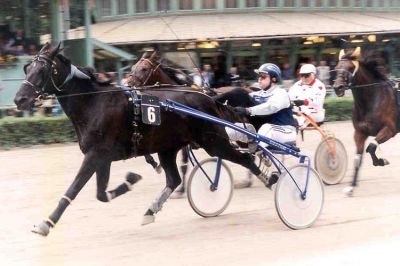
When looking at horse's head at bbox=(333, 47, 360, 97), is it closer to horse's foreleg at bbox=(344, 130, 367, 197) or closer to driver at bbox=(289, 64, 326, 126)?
driver at bbox=(289, 64, 326, 126)

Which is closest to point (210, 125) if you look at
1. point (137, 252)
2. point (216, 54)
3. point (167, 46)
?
point (137, 252)

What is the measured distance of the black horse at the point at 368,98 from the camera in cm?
948

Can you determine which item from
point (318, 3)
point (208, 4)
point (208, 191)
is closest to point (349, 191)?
point (208, 191)

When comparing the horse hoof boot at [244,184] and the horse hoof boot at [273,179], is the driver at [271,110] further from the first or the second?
the horse hoof boot at [244,184]

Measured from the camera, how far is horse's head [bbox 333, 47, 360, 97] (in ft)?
31.0

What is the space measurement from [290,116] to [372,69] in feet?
7.38

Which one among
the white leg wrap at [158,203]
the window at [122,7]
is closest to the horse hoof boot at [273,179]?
the white leg wrap at [158,203]

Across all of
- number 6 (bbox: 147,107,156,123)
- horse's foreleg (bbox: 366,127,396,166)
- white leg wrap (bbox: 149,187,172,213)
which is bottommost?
white leg wrap (bbox: 149,187,172,213)

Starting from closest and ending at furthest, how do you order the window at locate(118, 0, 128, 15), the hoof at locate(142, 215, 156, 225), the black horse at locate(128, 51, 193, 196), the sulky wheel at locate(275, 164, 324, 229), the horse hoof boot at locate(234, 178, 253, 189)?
1. the sulky wheel at locate(275, 164, 324, 229)
2. the hoof at locate(142, 215, 156, 225)
3. the black horse at locate(128, 51, 193, 196)
4. the horse hoof boot at locate(234, 178, 253, 189)
5. the window at locate(118, 0, 128, 15)

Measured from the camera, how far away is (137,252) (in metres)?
6.43

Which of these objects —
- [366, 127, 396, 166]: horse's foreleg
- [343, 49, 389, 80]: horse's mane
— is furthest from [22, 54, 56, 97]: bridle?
[343, 49, 389, 80]: horse's mane

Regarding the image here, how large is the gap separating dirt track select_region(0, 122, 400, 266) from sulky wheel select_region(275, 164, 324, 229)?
138 mm

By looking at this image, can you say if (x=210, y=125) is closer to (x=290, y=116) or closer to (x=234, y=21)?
→ (x=290, y=116)

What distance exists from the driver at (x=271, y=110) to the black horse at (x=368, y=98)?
5.70 feet
